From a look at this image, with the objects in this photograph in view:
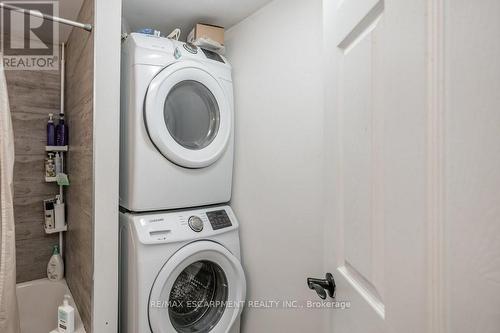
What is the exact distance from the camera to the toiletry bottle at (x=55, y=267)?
1.92 m

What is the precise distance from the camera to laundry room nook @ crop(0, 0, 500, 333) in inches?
15.4

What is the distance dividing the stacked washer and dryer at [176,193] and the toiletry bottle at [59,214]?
79 cm

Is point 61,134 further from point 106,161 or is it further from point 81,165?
point 106,161

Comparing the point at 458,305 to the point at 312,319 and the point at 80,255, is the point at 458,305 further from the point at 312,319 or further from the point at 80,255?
the point at 80,255

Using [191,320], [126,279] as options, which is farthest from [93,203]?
[191,320]

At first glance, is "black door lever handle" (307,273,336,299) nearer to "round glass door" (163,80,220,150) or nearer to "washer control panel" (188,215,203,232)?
"washer control panel" (188,215,203,232)

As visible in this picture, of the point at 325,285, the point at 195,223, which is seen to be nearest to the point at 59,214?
the point at 195,223

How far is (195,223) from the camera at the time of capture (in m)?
1.47

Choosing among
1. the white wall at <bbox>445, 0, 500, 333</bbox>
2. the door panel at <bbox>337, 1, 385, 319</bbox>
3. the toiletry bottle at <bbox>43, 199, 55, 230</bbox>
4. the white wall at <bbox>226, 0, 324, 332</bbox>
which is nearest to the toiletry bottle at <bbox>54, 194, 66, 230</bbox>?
the toiletry bottle at <bbox>43, 199, 55, 230</bbox>

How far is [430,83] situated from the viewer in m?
0.42

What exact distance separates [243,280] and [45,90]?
6.62 ft

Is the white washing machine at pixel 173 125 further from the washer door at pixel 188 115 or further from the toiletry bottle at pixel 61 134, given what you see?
the toiletry bottle at pixel 61 134

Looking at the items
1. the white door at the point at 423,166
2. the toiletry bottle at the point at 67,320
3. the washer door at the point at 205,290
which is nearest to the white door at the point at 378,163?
the white door at the point at 423,166

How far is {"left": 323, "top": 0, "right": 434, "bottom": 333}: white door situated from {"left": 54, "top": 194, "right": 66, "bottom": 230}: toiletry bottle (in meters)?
1.95
